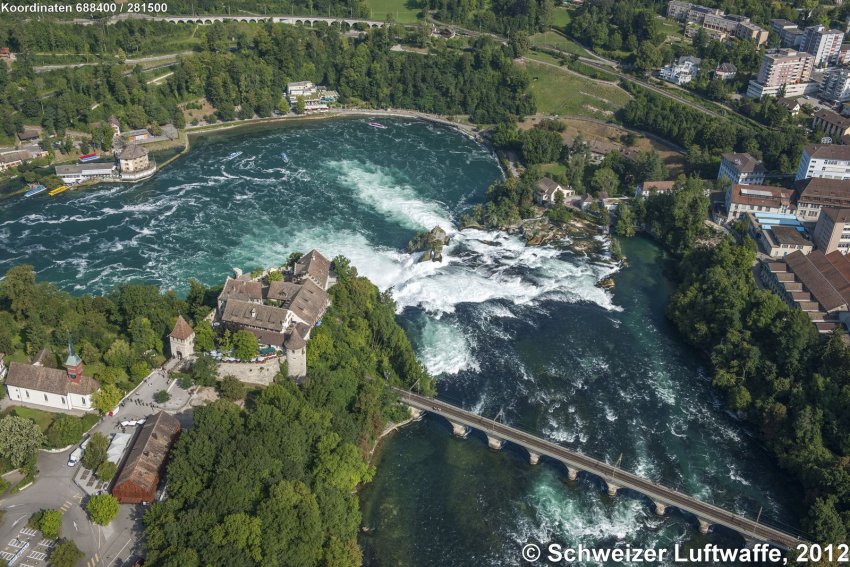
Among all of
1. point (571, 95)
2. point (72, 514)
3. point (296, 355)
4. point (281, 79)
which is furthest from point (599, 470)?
point (281, 79)

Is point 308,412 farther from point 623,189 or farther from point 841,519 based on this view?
point 623,189

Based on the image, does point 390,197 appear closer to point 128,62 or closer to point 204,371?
point 204,371

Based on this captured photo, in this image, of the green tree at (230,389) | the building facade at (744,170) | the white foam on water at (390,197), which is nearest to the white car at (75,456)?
the green tree at (230,389)

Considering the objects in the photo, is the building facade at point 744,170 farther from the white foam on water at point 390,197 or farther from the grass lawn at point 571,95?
the white foam on water at point 390,197

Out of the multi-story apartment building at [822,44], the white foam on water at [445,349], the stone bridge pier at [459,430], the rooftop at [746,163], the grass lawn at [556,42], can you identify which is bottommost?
the stone bridge pier at [459,430]

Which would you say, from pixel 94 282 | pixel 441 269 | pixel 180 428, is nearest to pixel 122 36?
pixel 94 282

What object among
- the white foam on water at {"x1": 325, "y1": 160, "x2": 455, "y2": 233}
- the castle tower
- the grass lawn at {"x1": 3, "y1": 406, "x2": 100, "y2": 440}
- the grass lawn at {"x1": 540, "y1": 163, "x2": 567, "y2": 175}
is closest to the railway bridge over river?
the castle tower
